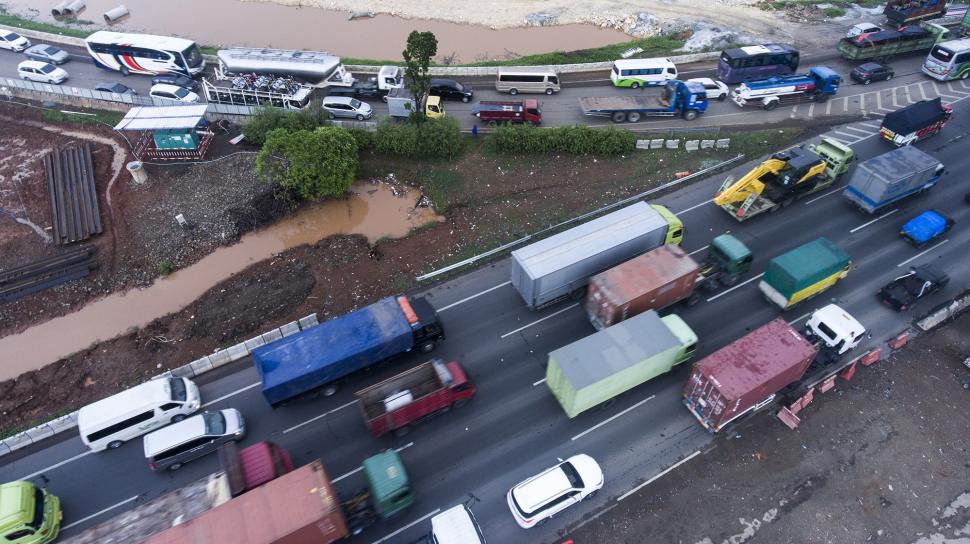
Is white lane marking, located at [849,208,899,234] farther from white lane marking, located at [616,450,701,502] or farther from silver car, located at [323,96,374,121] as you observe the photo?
silver car, located at [323,96,374,121]

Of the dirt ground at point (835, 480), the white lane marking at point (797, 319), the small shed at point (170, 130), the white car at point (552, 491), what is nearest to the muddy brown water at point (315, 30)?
the small shed at point (170, 130)

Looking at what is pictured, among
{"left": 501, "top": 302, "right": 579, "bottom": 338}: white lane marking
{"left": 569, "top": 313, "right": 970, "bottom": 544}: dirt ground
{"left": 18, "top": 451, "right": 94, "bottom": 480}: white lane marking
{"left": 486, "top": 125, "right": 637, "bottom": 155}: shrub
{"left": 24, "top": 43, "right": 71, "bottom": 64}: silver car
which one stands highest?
{"left": 24, "top": 43, "right": 71, "bottom": 64}: silver car

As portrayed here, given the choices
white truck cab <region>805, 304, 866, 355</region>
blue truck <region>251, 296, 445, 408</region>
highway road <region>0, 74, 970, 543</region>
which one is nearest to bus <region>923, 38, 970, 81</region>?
highway road <region>0, 74, 970, 543</region>

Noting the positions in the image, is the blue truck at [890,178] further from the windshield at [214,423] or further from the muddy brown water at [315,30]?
the windshield at [214,423]

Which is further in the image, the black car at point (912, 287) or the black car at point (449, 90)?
the black car at point (449, 90)

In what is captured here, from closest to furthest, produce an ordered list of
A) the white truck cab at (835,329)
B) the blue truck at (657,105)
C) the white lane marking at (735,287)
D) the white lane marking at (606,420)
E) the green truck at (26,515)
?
the green truck at (26,515), the white lane marking at (606,420), the white truck cab at (835,329), the white lane marking at (735,287), the blue truck at (657,105)

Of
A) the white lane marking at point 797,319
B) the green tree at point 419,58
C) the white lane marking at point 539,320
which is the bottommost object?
the white lane marking at point 539,320

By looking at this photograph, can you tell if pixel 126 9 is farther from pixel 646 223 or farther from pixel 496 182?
pixel 646 223

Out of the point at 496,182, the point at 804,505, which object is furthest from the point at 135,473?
the point at 804,505
